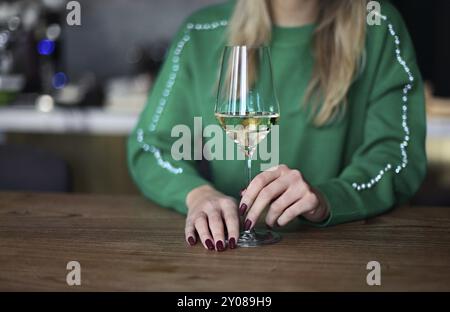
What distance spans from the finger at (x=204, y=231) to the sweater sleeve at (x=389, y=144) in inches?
7.8

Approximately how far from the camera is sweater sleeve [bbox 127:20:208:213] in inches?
45.4

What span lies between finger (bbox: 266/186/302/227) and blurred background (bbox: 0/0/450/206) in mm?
1020

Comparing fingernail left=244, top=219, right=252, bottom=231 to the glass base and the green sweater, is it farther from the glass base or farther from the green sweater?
the green sweater

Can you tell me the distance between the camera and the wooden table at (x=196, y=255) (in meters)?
0.76

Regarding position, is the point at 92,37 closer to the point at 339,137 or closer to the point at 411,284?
the point at 339,137

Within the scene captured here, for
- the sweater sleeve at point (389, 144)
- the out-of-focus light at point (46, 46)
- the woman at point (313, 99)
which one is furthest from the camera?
the out-of-focus light at point (46, 46)

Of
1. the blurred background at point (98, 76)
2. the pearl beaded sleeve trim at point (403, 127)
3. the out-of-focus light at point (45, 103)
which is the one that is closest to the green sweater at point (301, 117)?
the pearl beaded sleeve trim at point (403, 127)

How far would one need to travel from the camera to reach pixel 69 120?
241cm

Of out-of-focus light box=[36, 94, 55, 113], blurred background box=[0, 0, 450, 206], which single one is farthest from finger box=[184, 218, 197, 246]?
out-of-focus light box=[36, 94, 55, 113]

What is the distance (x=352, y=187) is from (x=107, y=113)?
4.82ft

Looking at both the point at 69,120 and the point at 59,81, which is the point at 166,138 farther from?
the point at 59,81

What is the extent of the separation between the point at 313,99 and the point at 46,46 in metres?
A: 1.76

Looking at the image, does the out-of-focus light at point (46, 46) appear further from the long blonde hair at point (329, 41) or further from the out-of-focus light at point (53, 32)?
the long blonde hair at point (329, 41)

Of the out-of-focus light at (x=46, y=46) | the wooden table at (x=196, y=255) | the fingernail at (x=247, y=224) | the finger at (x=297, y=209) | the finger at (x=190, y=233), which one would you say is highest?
the out-of-focus light at (x=46, y=46)
